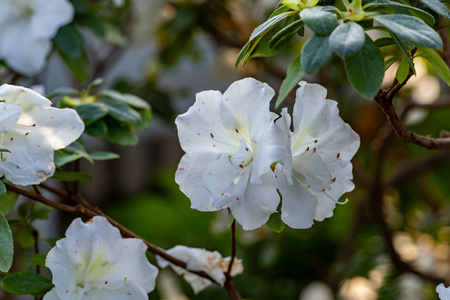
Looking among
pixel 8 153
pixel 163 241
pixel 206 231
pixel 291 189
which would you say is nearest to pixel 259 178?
pixel 291 189

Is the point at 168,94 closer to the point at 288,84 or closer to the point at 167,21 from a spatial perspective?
the point at 167,21

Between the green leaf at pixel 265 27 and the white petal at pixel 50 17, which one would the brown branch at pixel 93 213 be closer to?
the green leaf at pixel 265 27

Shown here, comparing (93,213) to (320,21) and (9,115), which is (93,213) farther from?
(320,21)

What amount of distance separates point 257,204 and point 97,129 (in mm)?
293

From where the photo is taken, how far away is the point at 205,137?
1.70 ft

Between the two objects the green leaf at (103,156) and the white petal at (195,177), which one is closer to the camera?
the white petal at (195,177)

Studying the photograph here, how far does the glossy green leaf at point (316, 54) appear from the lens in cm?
41

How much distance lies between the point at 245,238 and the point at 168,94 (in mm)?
408

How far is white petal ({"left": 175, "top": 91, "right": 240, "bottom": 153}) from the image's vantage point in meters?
0.51

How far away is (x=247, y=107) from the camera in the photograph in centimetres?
50

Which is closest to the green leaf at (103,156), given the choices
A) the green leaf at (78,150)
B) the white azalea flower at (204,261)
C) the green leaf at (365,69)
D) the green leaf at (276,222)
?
the green leaf at (78,150)

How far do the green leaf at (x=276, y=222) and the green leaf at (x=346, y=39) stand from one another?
0.18 metres

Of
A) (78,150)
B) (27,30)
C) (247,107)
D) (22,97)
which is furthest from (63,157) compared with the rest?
(27,30)

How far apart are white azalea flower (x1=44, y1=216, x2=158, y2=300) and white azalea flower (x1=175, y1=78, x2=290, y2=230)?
0.10 metres
